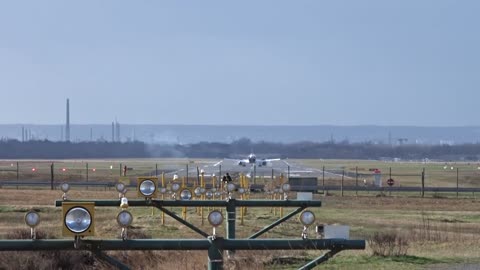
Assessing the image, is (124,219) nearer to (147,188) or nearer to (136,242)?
(136,242)

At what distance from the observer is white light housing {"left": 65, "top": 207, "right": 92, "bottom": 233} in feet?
29.3

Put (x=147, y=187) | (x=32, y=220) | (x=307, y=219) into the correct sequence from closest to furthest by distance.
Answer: (x=32, y=220)
(x=307, y=219)
(x=147, y=187)

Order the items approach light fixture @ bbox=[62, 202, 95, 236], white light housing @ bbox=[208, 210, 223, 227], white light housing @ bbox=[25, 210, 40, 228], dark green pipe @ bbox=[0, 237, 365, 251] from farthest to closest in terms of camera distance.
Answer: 1. white light housing @ bbox=[208, 210, 223, 227]
2. white light housing @ bbox=[25, 210, 40, 228]
3. dark green pipe @ bbox=[0, 237, 365, 251]
4. approach light fixture @ bbox=[62, 202, 95, 236]

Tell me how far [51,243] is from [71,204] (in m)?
0.44

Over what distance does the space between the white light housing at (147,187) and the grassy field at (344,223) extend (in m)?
1.05

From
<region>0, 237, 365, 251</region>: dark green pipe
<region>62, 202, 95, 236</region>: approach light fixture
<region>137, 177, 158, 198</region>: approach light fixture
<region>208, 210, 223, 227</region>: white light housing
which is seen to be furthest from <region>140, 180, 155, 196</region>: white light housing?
<region>62, 202, 95, 236</region>: approach light fixture

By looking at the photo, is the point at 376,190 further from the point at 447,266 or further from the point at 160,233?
the point at 447,266

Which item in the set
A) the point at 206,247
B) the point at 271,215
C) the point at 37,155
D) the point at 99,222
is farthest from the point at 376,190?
the point at 37,155

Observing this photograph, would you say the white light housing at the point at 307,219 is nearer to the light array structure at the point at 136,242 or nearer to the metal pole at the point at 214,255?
the light array structure at the point at 136,242

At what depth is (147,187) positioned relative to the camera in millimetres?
14070

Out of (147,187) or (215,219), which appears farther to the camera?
(147,187)

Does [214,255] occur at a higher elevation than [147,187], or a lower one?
lower

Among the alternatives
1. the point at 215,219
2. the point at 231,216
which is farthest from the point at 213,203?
the point at 215,219

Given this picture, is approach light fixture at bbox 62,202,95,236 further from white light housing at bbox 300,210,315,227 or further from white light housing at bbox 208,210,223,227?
white light housing at bbox 300,210,315,227
